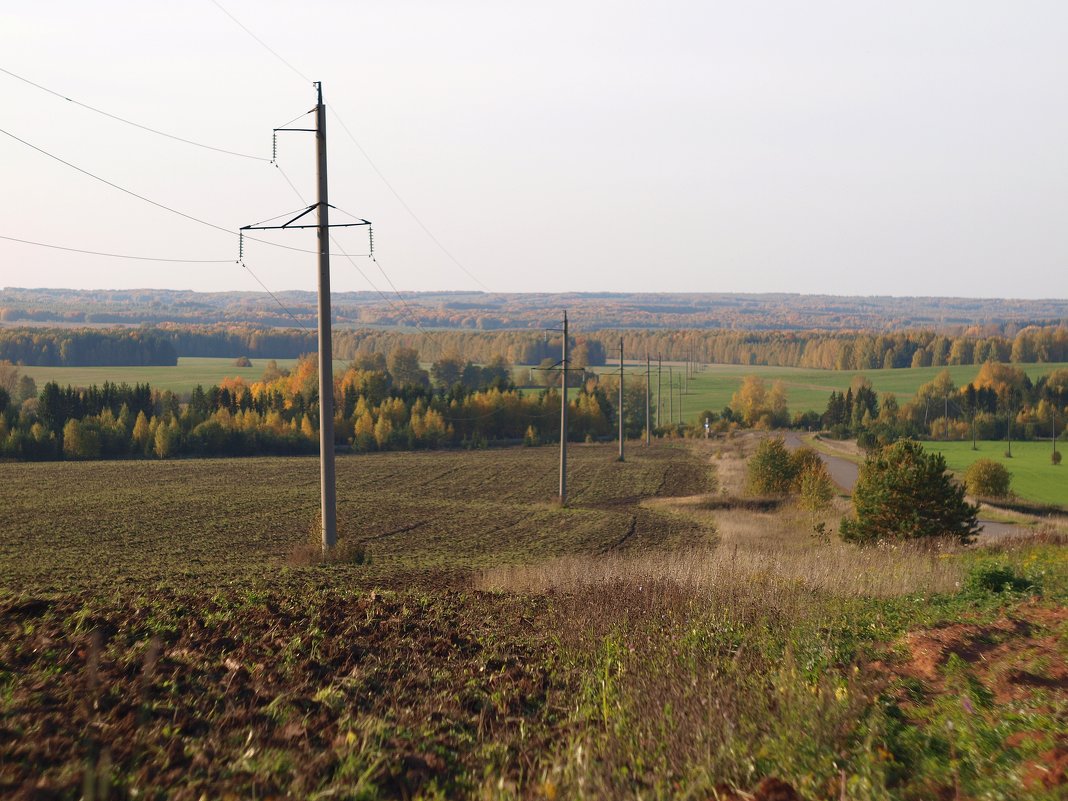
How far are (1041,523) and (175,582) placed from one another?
137 feet

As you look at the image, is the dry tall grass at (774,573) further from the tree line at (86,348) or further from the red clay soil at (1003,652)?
the tree line at (86,348)

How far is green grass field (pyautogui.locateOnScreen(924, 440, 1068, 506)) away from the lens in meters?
68.5

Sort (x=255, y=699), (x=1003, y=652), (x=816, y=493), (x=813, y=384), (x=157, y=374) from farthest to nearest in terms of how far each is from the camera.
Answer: (x=813, y=384), (x=157, y=374), (x=816, y=493), (x=1003, y=652), (x=255, y=699)

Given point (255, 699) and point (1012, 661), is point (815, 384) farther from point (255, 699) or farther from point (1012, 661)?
point (255, 699)

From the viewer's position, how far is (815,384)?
17362 cm

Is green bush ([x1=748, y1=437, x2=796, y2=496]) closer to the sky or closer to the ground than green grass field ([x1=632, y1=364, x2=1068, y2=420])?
closer to the sky

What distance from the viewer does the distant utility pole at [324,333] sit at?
18688 millimetres

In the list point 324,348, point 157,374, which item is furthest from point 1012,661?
point 157,374

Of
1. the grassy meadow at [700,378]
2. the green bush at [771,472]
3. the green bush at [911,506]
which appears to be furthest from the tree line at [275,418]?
the green bush at [911,506]

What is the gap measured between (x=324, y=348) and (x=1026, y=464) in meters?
82.7

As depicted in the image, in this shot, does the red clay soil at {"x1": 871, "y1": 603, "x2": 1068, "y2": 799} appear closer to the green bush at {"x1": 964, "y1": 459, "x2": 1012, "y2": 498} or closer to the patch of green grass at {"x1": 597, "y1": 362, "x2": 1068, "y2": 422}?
the green bush at {"x1": 964, "y1": 459, "x2": 1012, "y2": 498}

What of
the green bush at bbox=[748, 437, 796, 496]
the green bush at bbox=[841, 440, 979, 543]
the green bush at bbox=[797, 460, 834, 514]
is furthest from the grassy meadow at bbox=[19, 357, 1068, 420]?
the green bush at bbox=[841, 440, 979, 543]

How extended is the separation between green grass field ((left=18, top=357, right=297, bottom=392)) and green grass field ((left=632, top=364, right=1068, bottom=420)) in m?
60.7

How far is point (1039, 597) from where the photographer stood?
40.1 ft
